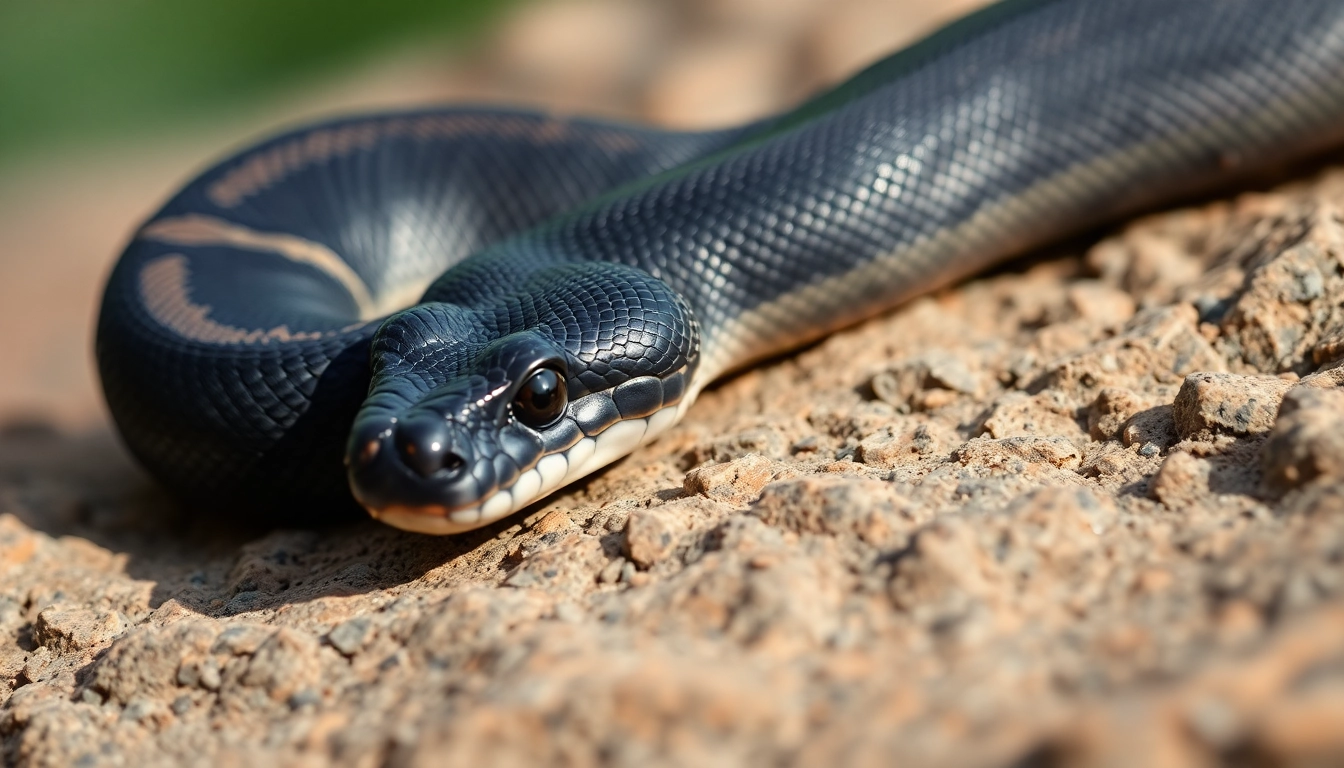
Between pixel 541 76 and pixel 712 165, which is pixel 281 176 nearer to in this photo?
pixel 712 165

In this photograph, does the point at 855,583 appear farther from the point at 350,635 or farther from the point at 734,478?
the point at 350,635

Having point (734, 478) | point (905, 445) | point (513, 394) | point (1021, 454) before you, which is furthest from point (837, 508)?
point (513, 394)

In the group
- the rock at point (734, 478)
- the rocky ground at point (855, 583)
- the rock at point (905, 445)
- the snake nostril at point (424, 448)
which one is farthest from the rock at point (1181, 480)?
the snake nostril at point (424, 448)

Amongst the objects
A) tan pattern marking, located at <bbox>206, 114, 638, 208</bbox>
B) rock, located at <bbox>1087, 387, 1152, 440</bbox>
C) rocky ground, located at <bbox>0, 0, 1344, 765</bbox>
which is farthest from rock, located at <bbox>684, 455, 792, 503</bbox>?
tan pattern marking, located at <bbox>206, 114, 638, 208</bbox>

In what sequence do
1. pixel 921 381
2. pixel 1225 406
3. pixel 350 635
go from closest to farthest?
pixel 350 635 → pixel 1225 406 → pixel 921 381

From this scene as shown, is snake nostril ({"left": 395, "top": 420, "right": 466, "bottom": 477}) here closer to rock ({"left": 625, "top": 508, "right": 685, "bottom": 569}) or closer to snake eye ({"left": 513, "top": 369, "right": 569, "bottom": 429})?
snake eye ({"left": 513, "top": 369, "right": 569, "bottom": 429})

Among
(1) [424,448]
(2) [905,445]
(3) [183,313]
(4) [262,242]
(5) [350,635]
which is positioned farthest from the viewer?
(4) [262,242]
